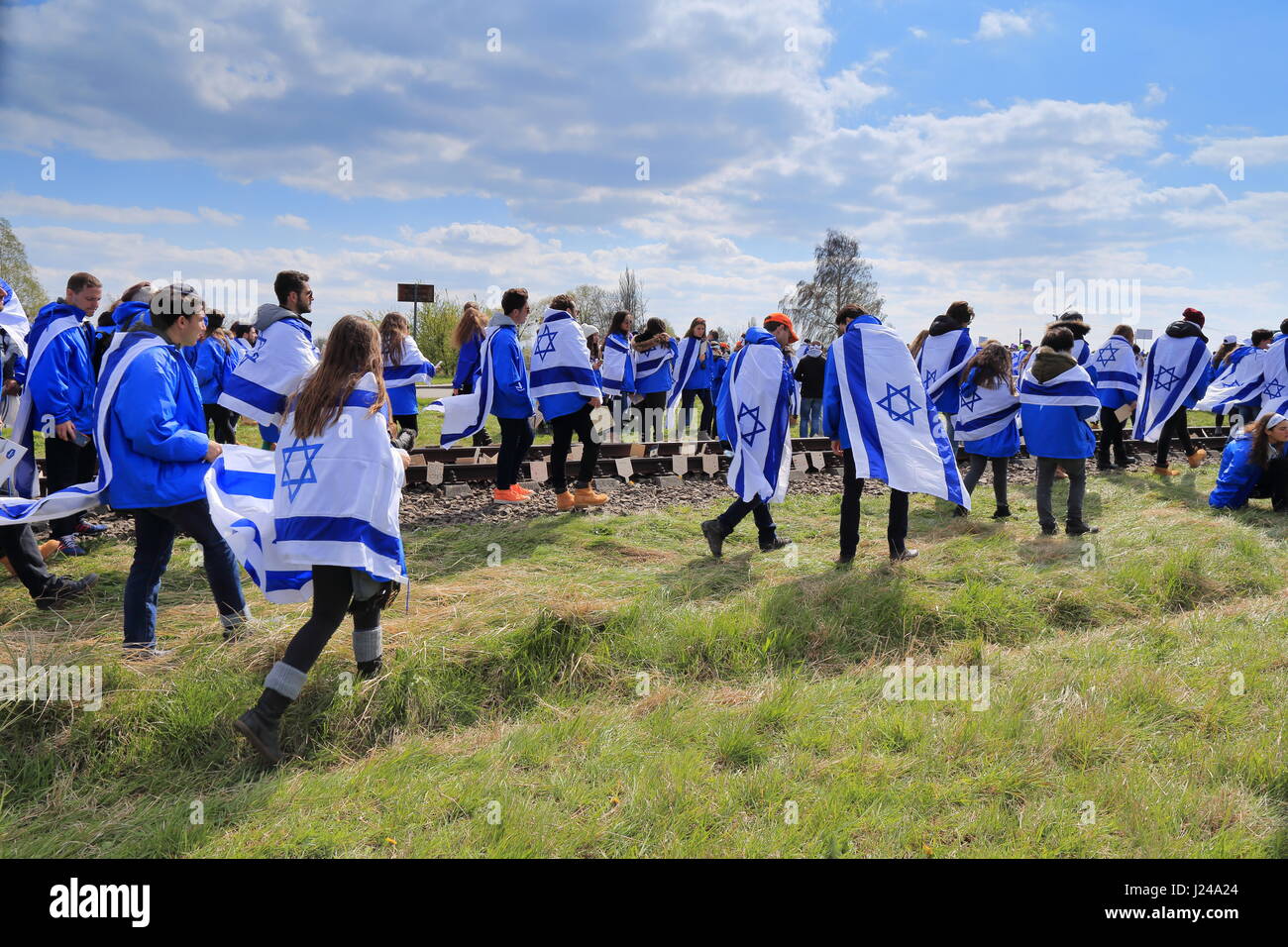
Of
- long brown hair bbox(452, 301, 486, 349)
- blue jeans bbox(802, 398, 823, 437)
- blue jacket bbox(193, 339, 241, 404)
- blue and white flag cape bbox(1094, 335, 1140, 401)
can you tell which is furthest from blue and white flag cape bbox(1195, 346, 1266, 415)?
blue jacket bbox(193, 339, 241, 404)

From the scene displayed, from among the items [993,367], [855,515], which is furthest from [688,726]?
[993,367]

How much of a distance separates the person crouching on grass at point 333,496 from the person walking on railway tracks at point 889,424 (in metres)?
3.78

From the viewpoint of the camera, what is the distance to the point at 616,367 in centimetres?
1319

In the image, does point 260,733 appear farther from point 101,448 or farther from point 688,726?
point 688,726

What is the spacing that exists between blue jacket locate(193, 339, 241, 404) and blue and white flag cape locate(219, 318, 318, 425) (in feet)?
11.0

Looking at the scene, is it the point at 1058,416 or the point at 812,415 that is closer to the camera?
the point at 1058,416

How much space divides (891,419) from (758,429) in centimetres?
106

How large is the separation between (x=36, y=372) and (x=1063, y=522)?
8939mm

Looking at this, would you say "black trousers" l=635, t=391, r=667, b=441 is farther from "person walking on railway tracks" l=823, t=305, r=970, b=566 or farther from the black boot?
the black boot

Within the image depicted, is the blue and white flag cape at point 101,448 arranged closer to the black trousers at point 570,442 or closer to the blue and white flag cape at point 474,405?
the blue and white flag cape at point 474,405

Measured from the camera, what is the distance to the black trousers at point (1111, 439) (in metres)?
11.3

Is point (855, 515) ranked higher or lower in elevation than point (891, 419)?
lower
